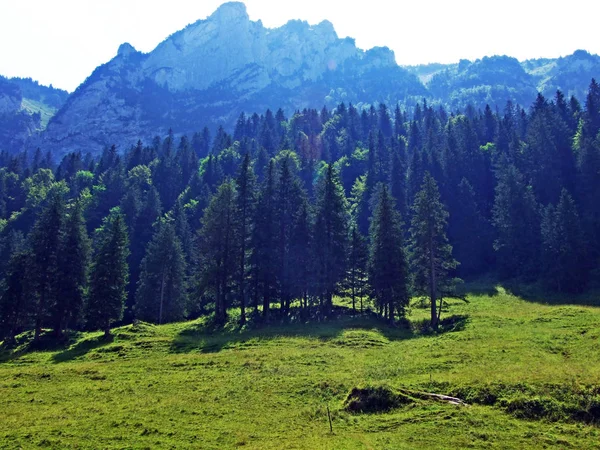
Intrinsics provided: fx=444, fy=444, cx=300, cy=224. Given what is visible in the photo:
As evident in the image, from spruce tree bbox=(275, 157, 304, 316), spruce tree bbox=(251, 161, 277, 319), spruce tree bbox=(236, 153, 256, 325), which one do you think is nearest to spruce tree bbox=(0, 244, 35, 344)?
spruce tree bbox=(236, 153, 256, 325)

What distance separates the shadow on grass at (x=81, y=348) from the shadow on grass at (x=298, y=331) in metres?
6.94

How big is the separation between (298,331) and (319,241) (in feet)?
43.4

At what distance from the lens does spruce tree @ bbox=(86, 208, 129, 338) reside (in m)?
47.0

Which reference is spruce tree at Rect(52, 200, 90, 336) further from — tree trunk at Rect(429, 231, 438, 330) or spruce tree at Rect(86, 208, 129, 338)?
tree trunk at Rect(429, 231, 438, 330)

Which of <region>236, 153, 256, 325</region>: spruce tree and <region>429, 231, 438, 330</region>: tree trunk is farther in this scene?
<region>236, 153, 256, 325</region>: spruce tree

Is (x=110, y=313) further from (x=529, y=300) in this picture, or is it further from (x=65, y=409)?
(x=529, y=300)

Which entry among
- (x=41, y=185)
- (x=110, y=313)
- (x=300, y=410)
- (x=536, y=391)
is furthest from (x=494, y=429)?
(x=41, y=185)

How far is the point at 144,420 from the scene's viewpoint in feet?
74.5

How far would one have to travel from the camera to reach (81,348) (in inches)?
1626

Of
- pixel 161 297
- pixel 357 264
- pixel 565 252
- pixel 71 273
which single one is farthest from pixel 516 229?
pixel 71 273

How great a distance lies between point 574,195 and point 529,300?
33.0m

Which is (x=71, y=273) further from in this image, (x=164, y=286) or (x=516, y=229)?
(x=516, y=229)

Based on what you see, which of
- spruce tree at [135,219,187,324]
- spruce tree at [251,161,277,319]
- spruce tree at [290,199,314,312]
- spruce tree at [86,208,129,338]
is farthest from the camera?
A: spruce tree at [135,219,187,324]

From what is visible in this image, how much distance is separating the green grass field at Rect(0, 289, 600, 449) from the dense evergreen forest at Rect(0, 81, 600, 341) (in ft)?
28.5
